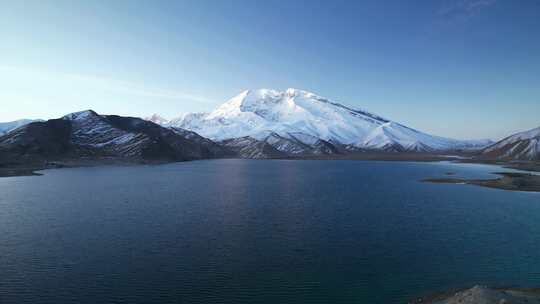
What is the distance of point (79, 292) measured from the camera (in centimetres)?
3269

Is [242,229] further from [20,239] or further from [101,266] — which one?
[20,239]

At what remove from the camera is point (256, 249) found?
149 ft

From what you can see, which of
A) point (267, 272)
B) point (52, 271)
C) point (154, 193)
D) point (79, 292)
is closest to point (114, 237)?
point (52, 271)

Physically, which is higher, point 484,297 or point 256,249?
point 484,297

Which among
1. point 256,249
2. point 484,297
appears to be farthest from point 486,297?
point 256,249

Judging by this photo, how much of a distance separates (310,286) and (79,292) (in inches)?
872

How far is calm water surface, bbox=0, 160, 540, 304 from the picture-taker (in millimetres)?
33750

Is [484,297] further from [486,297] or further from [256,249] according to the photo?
[256,249]

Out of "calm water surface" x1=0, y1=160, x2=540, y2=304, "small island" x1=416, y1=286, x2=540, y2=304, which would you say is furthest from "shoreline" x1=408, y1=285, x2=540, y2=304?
"calm water surface" x1=0, y1=160, x2=540, y2=304

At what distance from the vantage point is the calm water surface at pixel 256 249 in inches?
1329

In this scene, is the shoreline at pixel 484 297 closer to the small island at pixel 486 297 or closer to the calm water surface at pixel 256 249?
the small island at pixel 486 297

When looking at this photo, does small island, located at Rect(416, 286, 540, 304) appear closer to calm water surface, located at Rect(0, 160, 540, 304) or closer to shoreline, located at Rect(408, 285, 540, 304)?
shoreline, located at Rect(408, 285, 540, 304)

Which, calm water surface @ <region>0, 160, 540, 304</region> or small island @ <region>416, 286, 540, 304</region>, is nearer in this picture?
small island @ <region>416, 286, 540, 304</region>

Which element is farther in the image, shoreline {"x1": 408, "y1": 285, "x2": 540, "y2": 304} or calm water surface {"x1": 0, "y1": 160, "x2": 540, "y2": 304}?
calm water surface {"x1": 0, "y1": 160, "x2": 540, "y2": 304}
